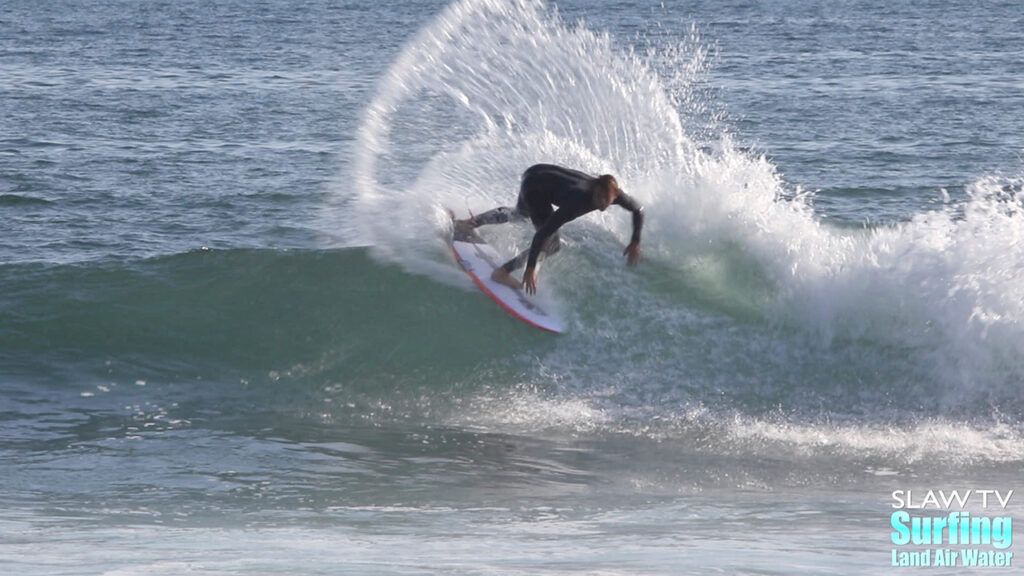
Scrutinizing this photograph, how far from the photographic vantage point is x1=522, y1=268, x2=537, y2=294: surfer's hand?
33.9 feet

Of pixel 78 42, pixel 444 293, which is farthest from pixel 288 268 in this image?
pixel 78 42

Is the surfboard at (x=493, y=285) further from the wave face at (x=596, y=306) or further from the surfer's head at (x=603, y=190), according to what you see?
the surfer's head at (x=603, y=190)

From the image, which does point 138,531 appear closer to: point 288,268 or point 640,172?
point 288,268

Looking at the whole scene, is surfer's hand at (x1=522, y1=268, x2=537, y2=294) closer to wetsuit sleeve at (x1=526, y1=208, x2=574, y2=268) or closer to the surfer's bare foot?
wetsuit sleeve at (x1=526, y1=208, x2=574, y2=268)

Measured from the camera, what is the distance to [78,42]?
97.0 ft

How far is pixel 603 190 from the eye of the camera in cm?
972

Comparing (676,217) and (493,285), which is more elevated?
(676,217)

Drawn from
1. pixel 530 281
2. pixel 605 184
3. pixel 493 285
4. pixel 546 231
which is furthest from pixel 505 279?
pixel 605 184

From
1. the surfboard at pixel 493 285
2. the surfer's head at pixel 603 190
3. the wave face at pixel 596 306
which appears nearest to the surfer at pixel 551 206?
the surfer's head at pixel 603 190

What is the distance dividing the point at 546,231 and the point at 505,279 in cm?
85

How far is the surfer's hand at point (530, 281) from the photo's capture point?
1034 centimetres

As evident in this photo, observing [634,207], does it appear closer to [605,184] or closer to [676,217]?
[605,184]

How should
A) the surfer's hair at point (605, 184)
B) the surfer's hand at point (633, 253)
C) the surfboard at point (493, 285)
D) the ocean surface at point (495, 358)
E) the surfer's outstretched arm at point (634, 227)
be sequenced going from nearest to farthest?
1. the ocean surface at point (495, 358)
2. the surfer's hair at point (605, 184)
3. the surfer's outstretched arm at point (634, 227)
4. the surfer's hand at point (633, 253)
5. the surfboard at point (493, 285)

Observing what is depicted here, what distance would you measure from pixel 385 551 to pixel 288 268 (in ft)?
20.2
